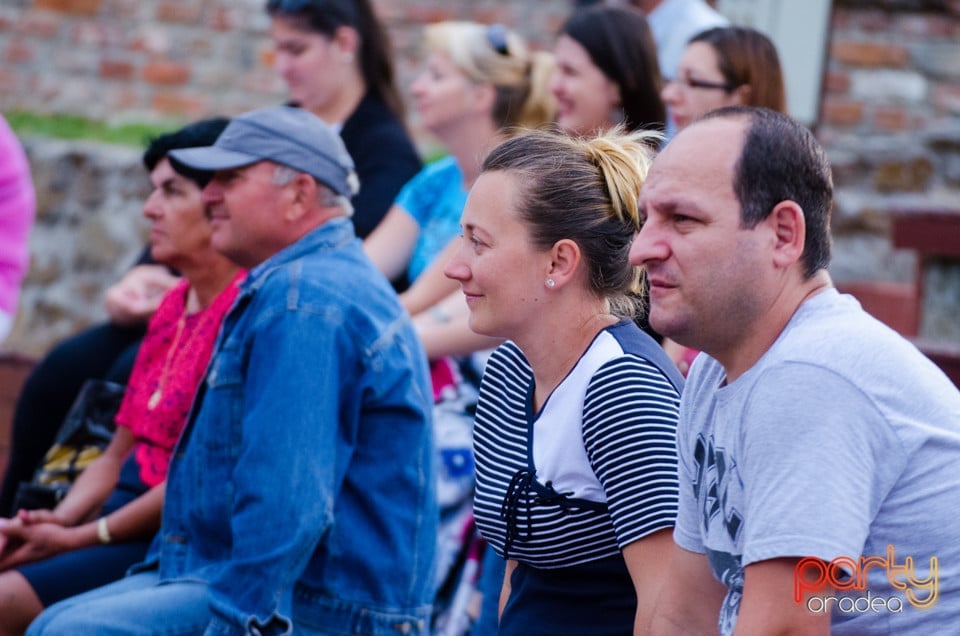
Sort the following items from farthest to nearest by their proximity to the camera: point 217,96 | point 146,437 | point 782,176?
1. point 217,96
2. point 146,437
3. point 782,176

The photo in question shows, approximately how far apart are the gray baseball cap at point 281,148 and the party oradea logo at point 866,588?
66.5 inches

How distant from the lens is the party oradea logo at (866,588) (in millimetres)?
1629

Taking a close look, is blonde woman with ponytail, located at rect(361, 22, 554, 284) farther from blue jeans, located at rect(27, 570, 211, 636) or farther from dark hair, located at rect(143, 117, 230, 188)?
blue jeans, located at rect(27, 570, 211, 636)

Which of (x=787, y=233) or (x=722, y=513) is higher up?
(x=787, y=233)

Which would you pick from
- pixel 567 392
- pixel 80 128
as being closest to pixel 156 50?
pixel 80 128

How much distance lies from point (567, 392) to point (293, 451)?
658 millimetres

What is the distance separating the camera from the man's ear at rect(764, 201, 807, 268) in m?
1.73

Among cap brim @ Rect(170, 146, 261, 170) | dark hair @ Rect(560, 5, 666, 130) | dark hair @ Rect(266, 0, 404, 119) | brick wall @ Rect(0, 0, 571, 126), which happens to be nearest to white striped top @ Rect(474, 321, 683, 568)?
cap brim @ Rect(170, 146, 261, 170)

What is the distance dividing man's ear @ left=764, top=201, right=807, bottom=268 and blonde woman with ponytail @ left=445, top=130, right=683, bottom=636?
0.44 m

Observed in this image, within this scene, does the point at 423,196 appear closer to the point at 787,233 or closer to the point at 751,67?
the point at 751,67

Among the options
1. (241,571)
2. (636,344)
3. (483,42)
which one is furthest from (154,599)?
(483,42)

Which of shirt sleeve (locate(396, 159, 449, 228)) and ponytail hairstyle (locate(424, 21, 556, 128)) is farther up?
ponytail hairstyle (locate(424, 21, 556, 128))

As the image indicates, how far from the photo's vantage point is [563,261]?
2.28 metres

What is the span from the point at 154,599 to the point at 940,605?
1.64 m
